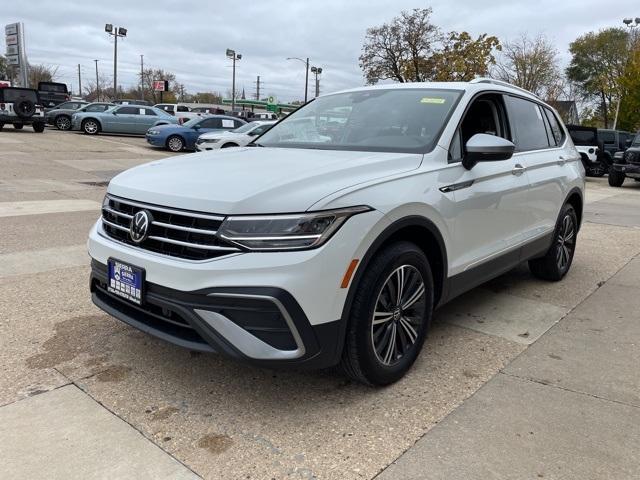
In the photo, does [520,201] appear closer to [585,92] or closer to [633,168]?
[633,168]

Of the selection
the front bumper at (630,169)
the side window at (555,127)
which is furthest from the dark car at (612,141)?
the side window at (555,127)

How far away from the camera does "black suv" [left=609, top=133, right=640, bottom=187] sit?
54.6 feet

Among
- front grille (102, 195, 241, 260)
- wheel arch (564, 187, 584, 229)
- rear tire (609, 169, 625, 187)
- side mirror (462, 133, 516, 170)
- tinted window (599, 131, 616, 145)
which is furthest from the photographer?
tinted window (599, 131, 616, 145)

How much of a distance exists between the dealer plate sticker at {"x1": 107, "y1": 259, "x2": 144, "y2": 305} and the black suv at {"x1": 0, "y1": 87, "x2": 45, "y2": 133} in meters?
22.3

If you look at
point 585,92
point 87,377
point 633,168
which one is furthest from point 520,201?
point 585,92

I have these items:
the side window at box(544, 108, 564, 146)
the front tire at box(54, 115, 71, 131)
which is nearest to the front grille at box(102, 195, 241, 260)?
the side window at box(544, 108, 564, 146)

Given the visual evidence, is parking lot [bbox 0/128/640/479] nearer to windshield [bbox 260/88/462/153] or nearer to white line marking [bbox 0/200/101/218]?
windshield [bbox 260/88/462/153]

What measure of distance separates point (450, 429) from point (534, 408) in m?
0.56

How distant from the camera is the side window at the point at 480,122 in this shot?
370cm

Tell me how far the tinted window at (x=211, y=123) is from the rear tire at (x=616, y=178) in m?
13.5

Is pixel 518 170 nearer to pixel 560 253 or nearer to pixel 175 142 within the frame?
pixel 560 253

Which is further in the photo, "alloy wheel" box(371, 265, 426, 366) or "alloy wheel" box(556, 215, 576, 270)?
"alloy wheel" box(556, 215, 576, 270)

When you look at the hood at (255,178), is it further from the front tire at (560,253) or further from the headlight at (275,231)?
the front tire at (560,253)

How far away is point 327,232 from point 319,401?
1.00 metres
